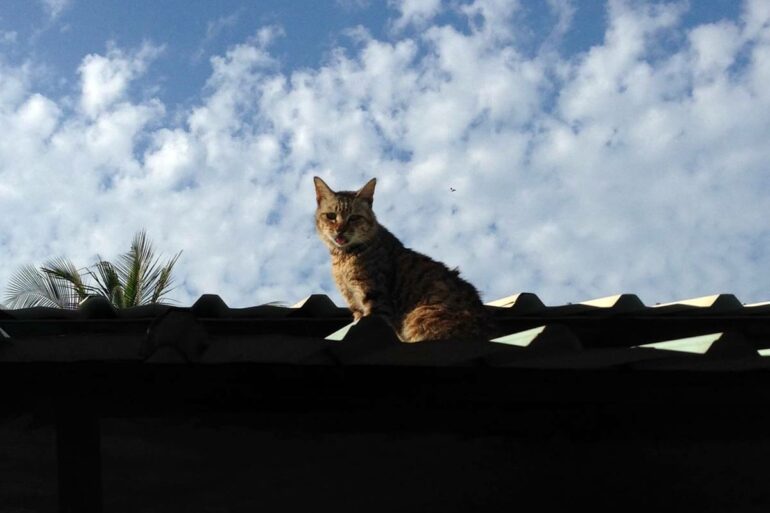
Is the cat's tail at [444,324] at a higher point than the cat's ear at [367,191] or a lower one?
lower

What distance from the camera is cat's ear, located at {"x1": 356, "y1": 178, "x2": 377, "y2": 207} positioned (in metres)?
7.29

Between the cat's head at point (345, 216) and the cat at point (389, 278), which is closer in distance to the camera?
the cat at point (389, 278)

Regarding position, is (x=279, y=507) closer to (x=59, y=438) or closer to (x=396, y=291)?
(x=59, y=438)

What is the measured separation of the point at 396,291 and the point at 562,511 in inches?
125

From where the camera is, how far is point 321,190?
746cm

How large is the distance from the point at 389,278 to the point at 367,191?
3.18 ft

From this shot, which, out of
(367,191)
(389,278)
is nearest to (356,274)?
(389,278)

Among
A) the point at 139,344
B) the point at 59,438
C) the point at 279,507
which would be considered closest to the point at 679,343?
the point at 279,507

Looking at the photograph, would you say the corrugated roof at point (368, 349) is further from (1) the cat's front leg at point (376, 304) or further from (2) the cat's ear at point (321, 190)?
(2) the cat's ear at point (321, 190)

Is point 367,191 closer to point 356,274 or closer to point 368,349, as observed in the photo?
point 356,274

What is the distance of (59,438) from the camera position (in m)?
3.33

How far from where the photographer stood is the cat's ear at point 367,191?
7.29 metres

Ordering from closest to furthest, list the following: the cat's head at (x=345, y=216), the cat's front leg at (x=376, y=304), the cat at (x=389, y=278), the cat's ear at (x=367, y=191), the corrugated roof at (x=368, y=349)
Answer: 1. the corrugated roof at (x=368, y=349)
2. the cat at (x=389, y=278)
3. the cat's front leg at (x=376, y=304)
4. the cat's head at (x=345, y=216)
5. the cat's ear at (x=367, y=191)

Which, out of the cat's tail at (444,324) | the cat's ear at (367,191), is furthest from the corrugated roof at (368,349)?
the cat's ear at (367,191)
